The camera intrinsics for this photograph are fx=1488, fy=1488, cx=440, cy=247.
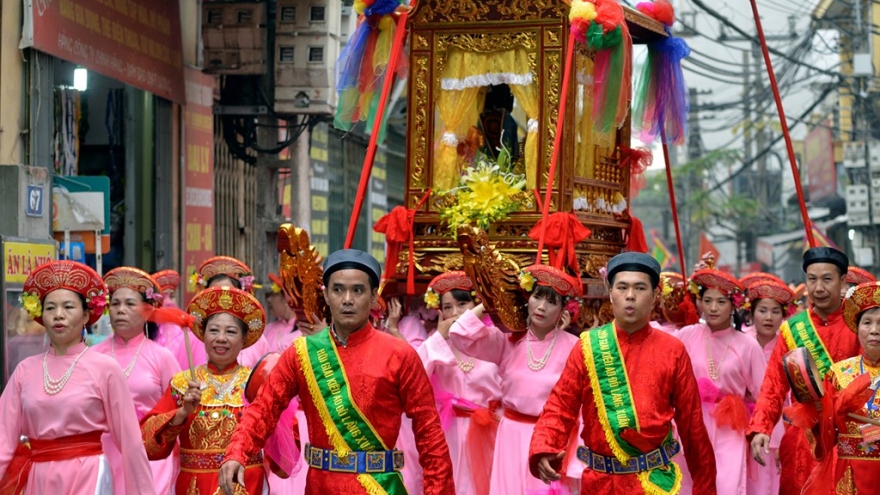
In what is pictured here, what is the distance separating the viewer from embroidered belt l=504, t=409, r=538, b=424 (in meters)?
8.59

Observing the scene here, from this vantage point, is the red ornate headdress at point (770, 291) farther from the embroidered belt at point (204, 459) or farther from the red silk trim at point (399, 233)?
the embroidered belt at point (204, 459)

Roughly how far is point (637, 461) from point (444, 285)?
10.4ft

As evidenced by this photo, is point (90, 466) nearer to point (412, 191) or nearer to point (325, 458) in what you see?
point (325, 458)

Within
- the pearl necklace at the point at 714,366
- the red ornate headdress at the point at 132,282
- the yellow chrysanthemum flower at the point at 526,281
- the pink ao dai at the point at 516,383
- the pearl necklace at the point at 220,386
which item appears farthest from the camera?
the pearl necklace at the point at 714,366

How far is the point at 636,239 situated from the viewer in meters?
10.9

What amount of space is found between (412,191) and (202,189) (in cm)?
741

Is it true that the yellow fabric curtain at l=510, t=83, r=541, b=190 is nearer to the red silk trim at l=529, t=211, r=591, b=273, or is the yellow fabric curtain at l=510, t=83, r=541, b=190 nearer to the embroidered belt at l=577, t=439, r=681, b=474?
the red silk trim at l=529, t=211, r=591, b=273

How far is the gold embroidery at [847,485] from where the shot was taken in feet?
24.6

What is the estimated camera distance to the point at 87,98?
1656cm

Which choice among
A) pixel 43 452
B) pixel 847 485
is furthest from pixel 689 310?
pixel 43 452

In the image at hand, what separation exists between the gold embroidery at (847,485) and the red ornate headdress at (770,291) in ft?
11.4

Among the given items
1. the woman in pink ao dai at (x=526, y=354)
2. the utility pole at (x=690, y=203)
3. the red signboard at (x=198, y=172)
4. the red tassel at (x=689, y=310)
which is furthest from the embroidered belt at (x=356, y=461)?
the utility pole at (x=690, y=203)

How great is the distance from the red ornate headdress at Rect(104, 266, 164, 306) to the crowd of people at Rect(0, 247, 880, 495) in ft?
0.04

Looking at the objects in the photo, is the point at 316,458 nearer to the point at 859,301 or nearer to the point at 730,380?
the point at 859,301
